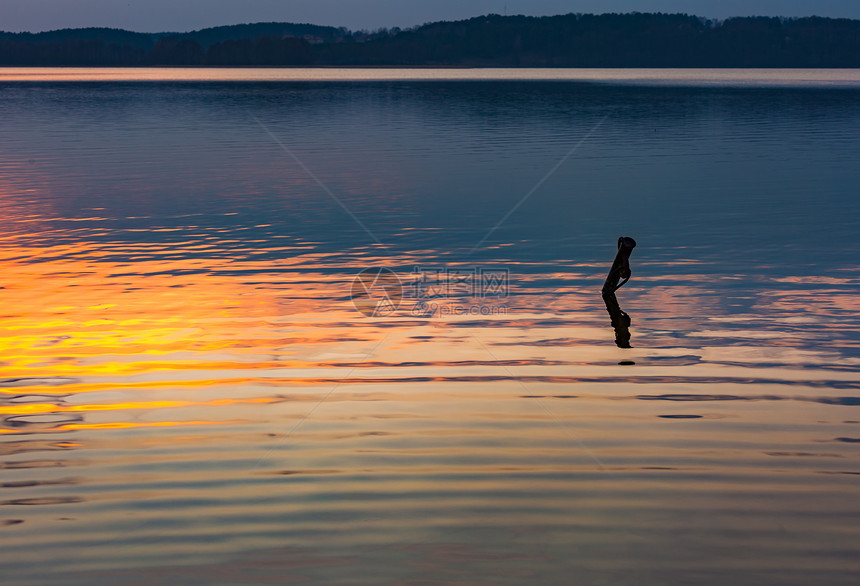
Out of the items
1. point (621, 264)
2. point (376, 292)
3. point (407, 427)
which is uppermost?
point (621, 264)

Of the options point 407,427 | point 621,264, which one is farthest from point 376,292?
point 407,427

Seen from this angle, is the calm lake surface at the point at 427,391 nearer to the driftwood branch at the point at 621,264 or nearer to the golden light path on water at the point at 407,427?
the golden light path on water at the point at 407,427

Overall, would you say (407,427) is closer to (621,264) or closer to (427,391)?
(427,391)

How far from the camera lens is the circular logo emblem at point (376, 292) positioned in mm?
13430

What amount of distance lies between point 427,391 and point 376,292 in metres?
5.16

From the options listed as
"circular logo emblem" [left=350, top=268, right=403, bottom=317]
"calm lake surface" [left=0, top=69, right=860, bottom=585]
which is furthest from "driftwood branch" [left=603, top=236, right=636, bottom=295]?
"circular logo emblem" [left=350, top=268, right=403, bottom=317]

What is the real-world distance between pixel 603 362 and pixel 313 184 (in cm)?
1909

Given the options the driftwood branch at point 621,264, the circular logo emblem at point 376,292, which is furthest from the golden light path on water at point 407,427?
the driftwood branch at point 621,264

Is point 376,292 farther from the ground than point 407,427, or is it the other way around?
point 376,292

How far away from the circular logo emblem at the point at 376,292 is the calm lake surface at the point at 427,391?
0.25ft

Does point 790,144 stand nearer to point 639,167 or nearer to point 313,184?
point 639,167

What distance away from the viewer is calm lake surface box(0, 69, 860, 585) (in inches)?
249

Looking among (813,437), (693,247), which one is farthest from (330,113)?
(813,437)

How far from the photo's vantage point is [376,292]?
14.5 meters
